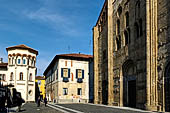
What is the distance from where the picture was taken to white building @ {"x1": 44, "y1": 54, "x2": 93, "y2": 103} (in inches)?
1748

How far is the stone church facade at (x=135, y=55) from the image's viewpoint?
20.4m

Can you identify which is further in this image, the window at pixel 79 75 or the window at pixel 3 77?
the window at pixel 3 77

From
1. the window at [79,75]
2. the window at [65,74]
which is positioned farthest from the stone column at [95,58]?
the window at [65,74]

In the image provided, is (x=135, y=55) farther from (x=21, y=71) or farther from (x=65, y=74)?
(x=21, y=71)

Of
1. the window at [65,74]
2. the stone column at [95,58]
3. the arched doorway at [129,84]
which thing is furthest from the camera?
the window at [65,74]

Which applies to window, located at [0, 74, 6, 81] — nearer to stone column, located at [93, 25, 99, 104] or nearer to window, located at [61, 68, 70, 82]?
window, located at [61, 68, 70, 82]

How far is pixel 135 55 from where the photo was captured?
24.7 meters

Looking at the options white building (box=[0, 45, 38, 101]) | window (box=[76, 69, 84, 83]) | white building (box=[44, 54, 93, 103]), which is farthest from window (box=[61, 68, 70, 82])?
white building (box=[0, 45, 38, 101])

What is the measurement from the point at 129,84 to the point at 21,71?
106ft

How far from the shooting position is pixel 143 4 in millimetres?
23328

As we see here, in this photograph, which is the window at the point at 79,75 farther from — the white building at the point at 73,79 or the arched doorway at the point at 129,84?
the arched doorway at the point at 129,84

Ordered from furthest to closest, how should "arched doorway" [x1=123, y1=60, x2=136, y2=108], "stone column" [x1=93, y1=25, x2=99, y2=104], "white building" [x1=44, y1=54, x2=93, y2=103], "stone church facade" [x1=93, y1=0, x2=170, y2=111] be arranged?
"white building" [x1=44, y1=54, x2=93, y2=103] < "stone column" [x1=93, y1=25, x2=99, y2=104] < "arched doorway" [x1=123, y1=60, x2=136, y2=108] < "stone church facade" [x1=93, y1=0, x2=170, y2=111]

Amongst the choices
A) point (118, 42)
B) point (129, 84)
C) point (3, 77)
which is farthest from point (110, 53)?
point (3, 77)

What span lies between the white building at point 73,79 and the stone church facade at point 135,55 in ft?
28.1
